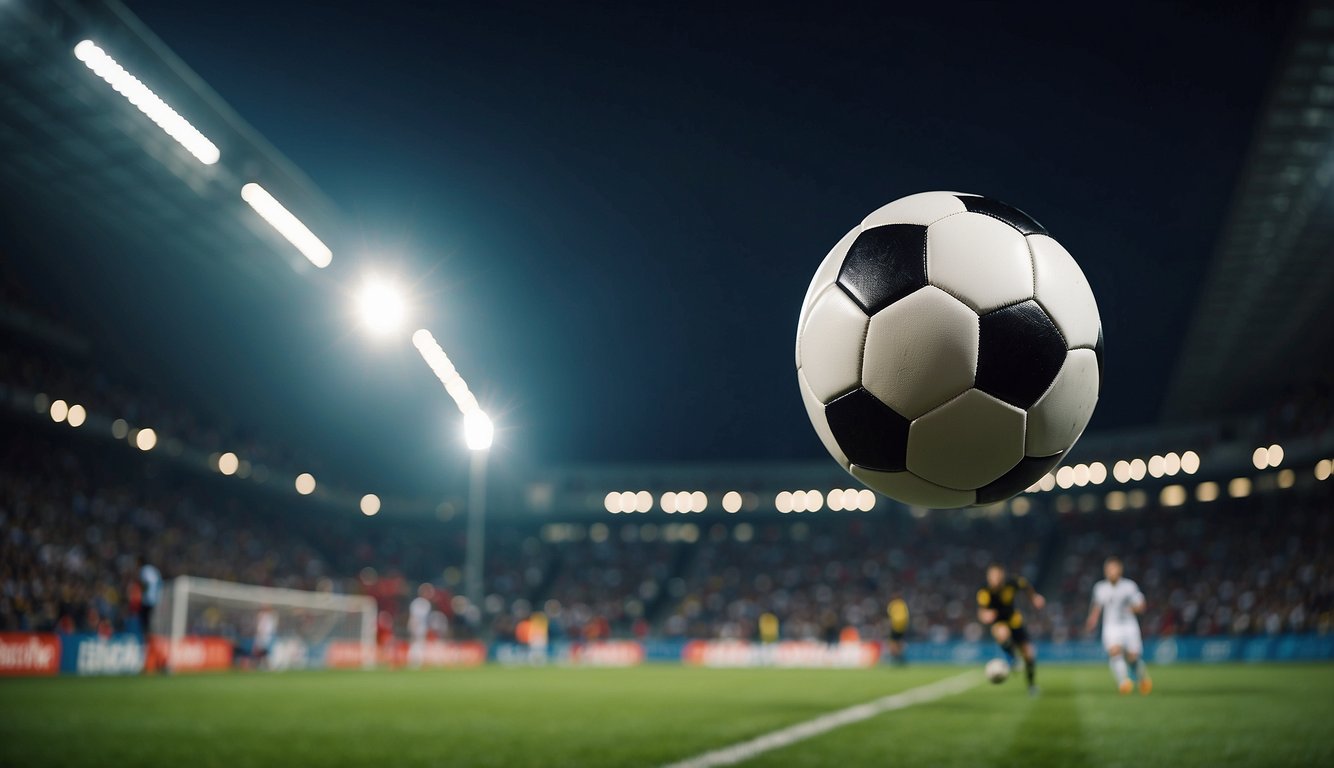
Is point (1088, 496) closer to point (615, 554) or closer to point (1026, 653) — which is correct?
point (615, 554)

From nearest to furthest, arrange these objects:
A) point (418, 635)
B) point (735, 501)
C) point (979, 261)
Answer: point (979, 261)
point (418, 635)
point (735, 501)

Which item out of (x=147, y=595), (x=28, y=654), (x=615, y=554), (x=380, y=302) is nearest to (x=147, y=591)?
(x=147, y=595)

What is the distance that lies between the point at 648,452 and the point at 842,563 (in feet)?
46.2

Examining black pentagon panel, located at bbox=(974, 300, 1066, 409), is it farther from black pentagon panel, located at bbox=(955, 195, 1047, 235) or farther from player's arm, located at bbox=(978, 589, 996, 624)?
player's arm, located at bbox=(978, 589, 996, 624)

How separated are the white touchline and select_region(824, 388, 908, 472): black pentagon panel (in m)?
2.02

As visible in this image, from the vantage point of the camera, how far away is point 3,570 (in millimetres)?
19781

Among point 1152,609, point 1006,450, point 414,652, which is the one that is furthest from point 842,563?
point 1006,450

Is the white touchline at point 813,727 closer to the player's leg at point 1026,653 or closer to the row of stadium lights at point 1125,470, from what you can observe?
the player's leg at point 1026,653

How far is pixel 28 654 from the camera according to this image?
15.6 metres

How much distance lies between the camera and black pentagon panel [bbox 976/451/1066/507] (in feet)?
11.5

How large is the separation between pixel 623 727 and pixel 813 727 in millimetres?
1305

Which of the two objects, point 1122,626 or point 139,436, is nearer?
point 1122,626

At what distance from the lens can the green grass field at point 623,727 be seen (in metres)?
5.17

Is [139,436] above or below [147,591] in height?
above
